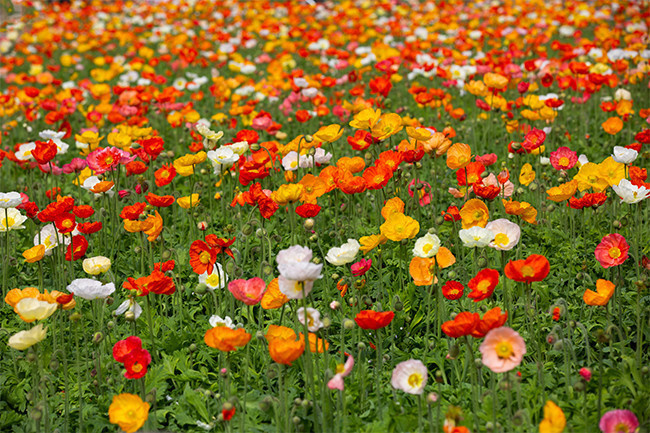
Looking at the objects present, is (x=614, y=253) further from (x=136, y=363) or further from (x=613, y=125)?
(x=613, y=125)

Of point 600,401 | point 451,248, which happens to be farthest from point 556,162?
point 600,401

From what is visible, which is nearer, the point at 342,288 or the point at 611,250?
the point at 611,250

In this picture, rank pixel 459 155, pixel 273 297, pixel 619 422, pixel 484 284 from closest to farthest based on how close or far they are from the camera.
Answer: pixel 619 422
pixel 484 284
pixel 273 297
pixel 459 155

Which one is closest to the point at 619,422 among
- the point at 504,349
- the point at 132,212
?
the point at 504,349

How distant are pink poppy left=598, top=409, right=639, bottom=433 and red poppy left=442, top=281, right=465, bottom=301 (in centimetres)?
73

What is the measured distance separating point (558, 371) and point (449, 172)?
2526 millimetres

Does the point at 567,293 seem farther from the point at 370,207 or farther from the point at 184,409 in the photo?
the point at 184,409

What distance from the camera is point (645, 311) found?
9.45 ft

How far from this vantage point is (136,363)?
2.20 m

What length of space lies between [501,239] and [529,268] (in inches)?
16.8

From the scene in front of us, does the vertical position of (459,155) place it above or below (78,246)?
above

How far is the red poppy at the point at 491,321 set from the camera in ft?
6.54

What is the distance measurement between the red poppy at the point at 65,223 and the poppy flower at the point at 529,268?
1.96 m

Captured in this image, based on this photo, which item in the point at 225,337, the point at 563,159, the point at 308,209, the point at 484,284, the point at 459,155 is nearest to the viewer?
the point at 225,337
